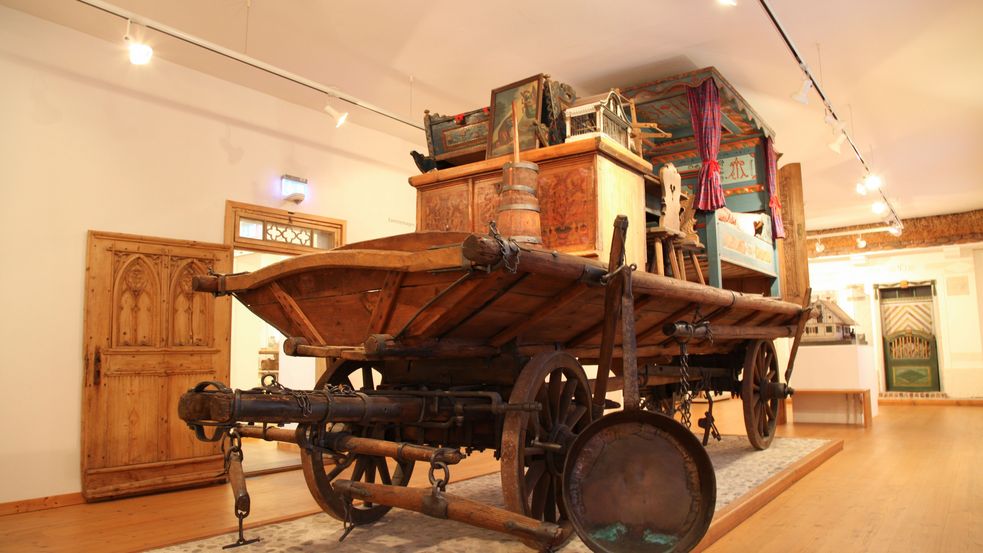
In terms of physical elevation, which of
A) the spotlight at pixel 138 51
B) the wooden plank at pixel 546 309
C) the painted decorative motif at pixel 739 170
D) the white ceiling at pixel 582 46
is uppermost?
the white ceiling at pixel 582 46

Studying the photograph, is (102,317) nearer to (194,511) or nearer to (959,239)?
(194,511)

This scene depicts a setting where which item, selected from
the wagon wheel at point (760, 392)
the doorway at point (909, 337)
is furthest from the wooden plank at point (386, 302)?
the doorway at point (909, 337)

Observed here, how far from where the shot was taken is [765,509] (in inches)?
171

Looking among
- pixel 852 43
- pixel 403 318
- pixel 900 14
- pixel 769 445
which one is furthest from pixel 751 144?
pixel 403 318

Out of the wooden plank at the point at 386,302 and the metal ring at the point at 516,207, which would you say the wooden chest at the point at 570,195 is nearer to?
the metal ring at the point at 516,207

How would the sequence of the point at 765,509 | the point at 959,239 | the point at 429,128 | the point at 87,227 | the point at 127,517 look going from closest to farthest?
the point at 765,509 < the point at 127,517 < the point at 429,128 < the point at 87,227 < the point at 959,239

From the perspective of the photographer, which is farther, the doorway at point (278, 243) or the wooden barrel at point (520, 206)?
the doorway at point (278, 243)

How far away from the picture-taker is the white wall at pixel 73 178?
5.60 m

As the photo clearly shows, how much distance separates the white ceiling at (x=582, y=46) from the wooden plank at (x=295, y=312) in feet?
11.4

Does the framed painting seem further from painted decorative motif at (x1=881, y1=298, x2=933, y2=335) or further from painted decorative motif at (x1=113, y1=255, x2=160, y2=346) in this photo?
painted decorative motif at (x1=881, y1=298, x2=933, y2=335)

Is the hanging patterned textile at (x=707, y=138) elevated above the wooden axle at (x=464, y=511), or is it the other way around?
the hanging patterned textile at (x=707, y=138)

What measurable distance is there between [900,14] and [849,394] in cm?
587

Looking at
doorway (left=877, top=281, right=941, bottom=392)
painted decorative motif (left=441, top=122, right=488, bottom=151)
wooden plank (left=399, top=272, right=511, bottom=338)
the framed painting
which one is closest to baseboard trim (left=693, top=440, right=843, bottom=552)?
wooden plank (left=399, top=272, right=511, bottom=338)

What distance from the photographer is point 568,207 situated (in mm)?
4668
